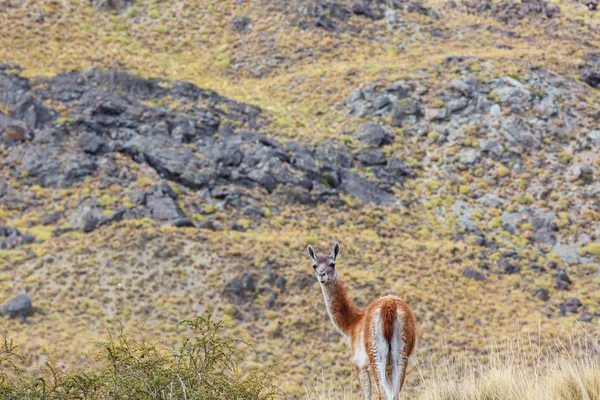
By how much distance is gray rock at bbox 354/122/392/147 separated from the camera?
37.9 metres

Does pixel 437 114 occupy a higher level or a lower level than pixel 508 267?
higher

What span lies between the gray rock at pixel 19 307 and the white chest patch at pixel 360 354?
1860 cm

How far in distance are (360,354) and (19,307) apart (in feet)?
61.9

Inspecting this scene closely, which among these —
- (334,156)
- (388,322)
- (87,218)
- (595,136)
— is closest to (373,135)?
(334,156)

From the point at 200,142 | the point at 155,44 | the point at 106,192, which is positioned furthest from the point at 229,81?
the point at 106,192

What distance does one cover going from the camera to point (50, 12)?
47.3m

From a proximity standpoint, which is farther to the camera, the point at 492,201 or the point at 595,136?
the point at 595,136

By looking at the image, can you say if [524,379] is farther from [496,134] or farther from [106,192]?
[496,134]

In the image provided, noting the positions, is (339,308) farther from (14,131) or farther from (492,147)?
(492,147)

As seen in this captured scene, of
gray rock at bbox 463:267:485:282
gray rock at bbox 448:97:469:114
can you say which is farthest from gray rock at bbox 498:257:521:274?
gray rock at bbox 448:97:469:114

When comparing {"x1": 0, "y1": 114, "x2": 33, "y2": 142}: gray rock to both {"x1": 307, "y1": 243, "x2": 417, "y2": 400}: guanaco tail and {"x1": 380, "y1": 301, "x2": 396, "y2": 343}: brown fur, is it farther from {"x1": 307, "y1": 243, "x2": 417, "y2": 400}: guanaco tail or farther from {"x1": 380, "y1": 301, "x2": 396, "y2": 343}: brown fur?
{"x1": 380, "y1": 301, "x2": 396, "y2": 343}: brown fur

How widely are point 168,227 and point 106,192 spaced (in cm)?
405

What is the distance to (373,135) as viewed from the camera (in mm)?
38062

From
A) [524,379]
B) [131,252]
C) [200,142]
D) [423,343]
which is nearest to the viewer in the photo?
[524,379]
